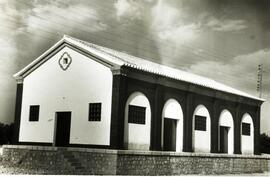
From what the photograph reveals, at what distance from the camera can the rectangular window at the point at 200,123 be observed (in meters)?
25.0

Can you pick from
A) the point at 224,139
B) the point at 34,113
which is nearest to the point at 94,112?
the point at 34,113

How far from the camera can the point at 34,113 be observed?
74.0 ft

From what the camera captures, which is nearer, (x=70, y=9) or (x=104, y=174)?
(x=70, y=9)

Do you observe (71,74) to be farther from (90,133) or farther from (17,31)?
(17,31)

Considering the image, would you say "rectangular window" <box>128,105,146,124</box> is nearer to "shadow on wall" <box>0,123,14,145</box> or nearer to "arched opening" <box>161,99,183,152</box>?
"arched opening" <box>161,99,183,152</box>

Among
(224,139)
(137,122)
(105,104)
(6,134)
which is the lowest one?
(6,134)

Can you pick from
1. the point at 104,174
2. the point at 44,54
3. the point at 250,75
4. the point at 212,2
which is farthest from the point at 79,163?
the point at 250,75

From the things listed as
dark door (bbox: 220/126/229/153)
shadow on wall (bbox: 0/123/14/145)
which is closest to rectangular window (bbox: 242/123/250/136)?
dark door (bbox: 220/126/229/153)

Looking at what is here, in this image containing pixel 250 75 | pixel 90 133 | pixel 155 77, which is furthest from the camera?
pixel 250 75

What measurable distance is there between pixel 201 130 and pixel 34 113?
9467mm

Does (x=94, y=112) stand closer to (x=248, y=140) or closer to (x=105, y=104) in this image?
(x=105, y=104)

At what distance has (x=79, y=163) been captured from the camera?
19.2 metres

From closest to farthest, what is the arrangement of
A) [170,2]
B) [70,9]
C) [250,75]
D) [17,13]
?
[17,13] → [70,9] → [170,2] → [250,75]

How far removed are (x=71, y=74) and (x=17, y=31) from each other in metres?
6.41
